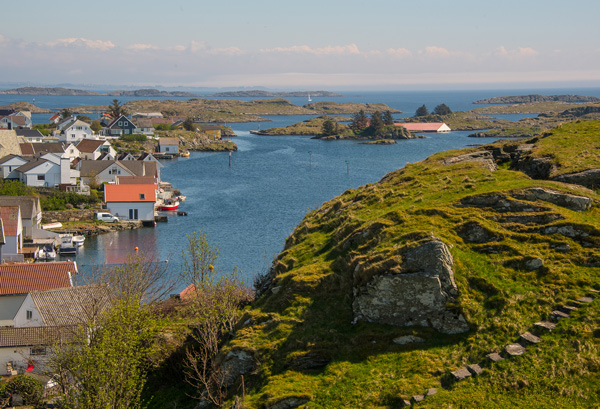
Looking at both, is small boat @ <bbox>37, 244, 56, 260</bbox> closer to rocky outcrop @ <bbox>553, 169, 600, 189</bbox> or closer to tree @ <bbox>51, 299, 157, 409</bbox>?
tree @ <bbox>51, 299, 157, 409</bbox>

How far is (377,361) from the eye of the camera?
1484cm

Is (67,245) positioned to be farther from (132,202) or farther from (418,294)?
(418,294)

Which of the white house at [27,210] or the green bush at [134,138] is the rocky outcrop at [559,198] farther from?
the green bush at [134,138]

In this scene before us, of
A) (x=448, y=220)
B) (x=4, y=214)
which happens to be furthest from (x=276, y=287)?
(x=4, y=214)

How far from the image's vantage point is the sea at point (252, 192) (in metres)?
48.7

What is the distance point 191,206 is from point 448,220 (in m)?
53.3

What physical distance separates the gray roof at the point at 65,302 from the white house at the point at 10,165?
4609cm

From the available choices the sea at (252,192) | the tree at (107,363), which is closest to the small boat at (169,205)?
the sea at (252,192)

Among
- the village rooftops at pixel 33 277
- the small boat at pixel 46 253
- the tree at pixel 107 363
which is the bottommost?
the small boat at pixel 46 253

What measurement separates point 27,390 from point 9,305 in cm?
955

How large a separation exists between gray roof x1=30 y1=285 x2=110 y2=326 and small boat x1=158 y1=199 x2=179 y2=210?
38209 mm

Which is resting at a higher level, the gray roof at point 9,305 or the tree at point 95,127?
the tree at point 95,127

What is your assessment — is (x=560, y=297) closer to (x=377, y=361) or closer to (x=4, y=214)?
(x=377, y=361)

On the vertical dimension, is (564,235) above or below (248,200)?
above
